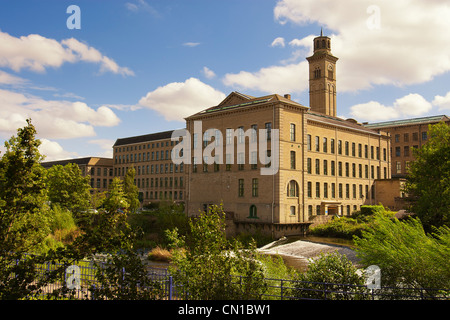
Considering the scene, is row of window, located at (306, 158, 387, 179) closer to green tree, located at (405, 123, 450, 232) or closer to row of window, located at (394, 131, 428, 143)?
green tree, located at (405, 123, 450, 232)

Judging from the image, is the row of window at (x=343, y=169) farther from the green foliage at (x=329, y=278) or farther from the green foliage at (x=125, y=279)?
the green foliage at (x=125, y=279)

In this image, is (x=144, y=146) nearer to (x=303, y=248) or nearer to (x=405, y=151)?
(x=405, y=151)

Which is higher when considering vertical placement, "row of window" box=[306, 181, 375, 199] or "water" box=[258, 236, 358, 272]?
"row of window" box=[306, 181, 375, 199]

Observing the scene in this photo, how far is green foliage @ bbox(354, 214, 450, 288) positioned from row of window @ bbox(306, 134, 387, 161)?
3715 cm

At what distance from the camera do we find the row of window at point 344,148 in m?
55.4

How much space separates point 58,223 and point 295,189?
26.8 meters

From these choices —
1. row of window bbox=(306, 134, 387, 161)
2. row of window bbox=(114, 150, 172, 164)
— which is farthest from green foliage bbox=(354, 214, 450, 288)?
row of window bbox=(114, 150, 172, 164)

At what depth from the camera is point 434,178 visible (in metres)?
32.6

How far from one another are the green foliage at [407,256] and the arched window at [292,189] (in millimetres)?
30102
